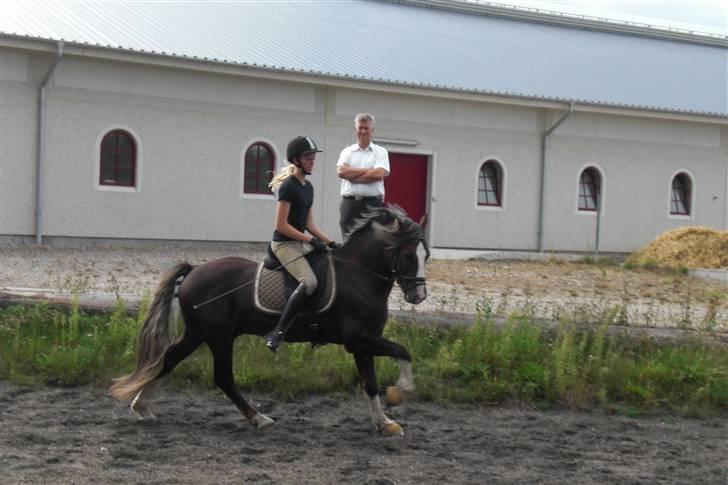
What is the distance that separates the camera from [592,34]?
35500 mm

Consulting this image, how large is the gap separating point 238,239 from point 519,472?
16.6m

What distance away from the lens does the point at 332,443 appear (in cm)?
784

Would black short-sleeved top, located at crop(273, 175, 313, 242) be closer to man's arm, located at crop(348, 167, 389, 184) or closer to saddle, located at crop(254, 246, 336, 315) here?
saddle, located at crop(254, 246, 336, 315)

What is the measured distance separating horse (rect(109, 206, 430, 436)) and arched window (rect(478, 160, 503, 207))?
1825 centimetres

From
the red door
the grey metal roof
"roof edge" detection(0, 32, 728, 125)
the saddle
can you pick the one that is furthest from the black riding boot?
the red door

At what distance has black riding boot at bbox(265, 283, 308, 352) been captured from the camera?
8.11 m

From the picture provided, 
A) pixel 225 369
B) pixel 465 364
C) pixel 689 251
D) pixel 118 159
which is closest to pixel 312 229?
pixel 225 369

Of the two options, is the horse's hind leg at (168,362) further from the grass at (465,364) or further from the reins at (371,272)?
the reins at (371,272)

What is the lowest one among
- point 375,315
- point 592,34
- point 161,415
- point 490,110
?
point 161,415

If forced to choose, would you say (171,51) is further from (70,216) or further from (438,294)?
(438,294)

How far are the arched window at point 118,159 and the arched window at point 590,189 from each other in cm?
1198

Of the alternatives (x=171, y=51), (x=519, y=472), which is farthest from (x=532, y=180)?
(x=519, y=472)

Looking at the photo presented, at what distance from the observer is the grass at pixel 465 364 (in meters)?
9.63

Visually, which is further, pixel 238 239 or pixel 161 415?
pixel 238 239
